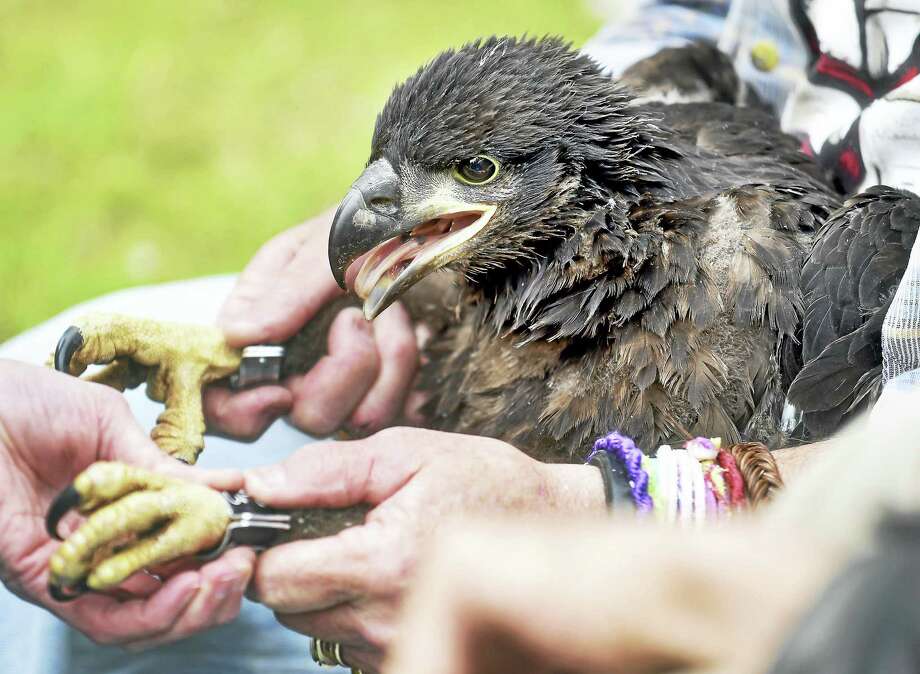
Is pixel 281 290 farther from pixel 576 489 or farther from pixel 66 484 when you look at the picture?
pixel 576 489

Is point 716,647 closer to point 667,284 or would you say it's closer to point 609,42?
point 667,284

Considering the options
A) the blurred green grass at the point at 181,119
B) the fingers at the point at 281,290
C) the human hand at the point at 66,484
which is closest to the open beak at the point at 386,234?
the fingers at the point at 281,290

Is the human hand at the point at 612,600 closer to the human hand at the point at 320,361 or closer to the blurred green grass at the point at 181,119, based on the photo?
Result: the human hand at the point at 320,361

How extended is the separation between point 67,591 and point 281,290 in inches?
41.7

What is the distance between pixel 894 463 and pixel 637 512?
2.93ft

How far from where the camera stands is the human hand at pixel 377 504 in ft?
5.28

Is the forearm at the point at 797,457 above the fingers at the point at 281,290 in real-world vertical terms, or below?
below

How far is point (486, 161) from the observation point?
7.01 feet

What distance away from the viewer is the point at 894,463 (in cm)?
85

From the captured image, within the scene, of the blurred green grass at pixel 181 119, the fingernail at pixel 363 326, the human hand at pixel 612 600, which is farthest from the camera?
the blurred green grass at pixel 181 119

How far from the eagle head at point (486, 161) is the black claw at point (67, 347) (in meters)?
0.59

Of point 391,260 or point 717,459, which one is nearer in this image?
point 717,459

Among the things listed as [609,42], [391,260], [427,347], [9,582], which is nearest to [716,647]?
[9,582]

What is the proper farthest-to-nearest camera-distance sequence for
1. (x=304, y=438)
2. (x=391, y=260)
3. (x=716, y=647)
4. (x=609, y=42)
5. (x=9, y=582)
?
1. (x=609, y=42)
2. (x=304, y=438)
3. (x=391, y=260)
4. (x=9, y=582)
5. (x=716, y=647)
